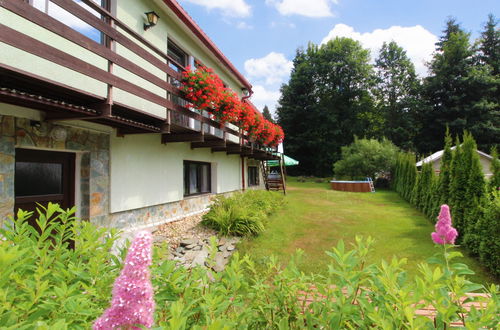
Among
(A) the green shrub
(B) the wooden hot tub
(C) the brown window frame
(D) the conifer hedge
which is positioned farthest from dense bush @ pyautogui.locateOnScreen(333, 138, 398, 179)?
(A) the green shrub

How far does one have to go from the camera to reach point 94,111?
4.11m

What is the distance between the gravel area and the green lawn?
3.44 feet

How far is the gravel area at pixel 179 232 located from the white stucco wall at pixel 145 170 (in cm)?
69

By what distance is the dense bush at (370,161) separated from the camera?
22.9m

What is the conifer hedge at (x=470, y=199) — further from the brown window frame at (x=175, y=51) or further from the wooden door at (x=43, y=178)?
the brown window frame at (x=175, y=51)

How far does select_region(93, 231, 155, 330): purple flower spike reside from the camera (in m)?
0.81

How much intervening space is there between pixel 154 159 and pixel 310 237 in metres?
4.73

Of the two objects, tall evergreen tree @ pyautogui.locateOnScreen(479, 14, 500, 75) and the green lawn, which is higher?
tall evergreen tree @ pyautogui.locateOnScreen(479, 14, 500, 75)

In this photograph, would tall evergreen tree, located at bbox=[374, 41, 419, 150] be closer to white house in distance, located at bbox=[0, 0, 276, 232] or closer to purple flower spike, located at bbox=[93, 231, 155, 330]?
white house in distance, located at bbox=[0, 0, 276, 232]

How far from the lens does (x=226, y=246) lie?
6.14m

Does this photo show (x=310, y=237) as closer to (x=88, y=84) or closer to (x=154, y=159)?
(x=154, y=159)

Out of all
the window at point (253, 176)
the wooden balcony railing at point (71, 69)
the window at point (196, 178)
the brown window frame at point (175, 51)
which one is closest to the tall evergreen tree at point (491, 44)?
the window at point (253, 176)

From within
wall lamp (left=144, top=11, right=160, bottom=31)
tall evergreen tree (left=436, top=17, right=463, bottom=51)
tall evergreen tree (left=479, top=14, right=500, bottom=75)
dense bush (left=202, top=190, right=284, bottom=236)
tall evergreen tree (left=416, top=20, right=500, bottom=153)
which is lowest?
dense bush (left=202, top=190, right=284, bottom=236)

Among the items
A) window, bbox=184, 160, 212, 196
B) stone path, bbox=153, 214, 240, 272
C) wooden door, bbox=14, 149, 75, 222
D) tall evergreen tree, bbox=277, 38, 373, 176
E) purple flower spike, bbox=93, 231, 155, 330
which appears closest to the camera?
purple flower spike, bbox=93, 231, 155, 330
